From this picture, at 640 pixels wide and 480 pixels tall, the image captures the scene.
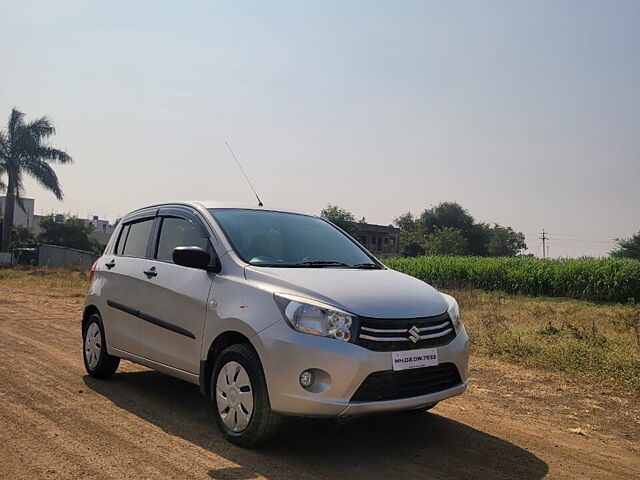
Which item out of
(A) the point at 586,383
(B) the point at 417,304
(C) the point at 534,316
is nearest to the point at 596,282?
(C) the point at 534,316

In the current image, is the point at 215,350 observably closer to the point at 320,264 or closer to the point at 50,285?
the point at 320,264

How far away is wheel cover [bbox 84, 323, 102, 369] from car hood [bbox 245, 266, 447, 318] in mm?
2735

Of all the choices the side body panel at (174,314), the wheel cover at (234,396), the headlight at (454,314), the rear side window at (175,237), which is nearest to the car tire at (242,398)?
the wheel cover at (234,396)

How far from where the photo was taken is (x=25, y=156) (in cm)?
4388

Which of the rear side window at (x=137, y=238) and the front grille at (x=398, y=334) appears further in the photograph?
the rear side window at (x=137, y=238)

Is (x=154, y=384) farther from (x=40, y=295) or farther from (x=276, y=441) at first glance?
(x=40, y=295)

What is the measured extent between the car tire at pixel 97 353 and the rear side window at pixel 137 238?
84 centimetres

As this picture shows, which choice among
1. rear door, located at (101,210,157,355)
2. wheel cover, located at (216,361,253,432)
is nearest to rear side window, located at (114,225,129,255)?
rear door, located at (101,210,157,355)

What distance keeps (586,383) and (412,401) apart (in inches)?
159

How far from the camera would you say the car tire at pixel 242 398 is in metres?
4.11

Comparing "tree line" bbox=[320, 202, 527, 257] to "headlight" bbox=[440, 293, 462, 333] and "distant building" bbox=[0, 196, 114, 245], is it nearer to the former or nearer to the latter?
"distant building" bbox=[0, 196, 114, 245]

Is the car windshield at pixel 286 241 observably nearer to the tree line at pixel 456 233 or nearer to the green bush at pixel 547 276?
the green bush at pixel 547 276

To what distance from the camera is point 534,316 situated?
47.0ft

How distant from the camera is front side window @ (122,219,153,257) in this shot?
608cm
